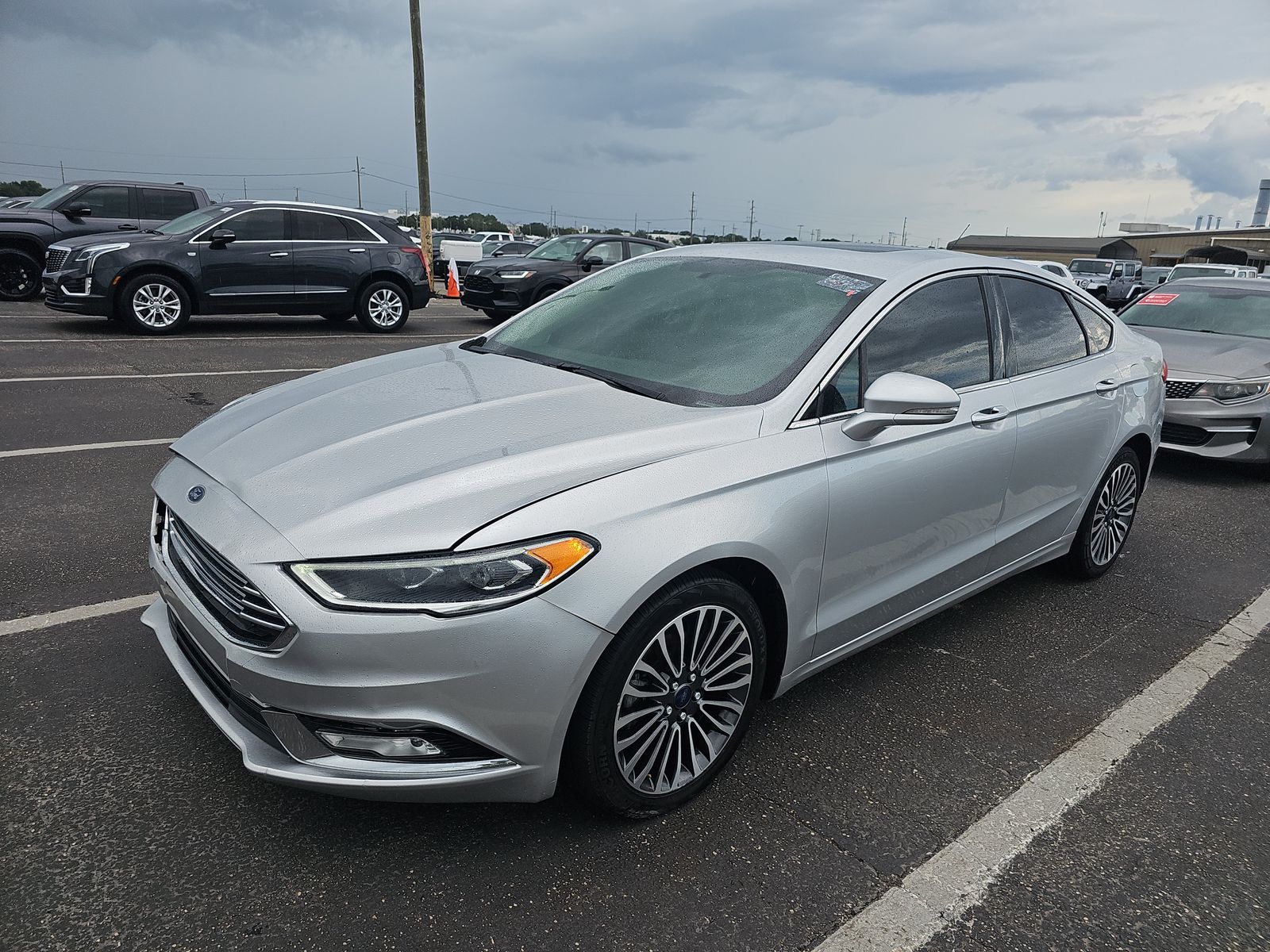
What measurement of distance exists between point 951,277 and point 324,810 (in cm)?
292

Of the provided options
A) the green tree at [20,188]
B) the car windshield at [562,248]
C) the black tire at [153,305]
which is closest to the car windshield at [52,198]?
the black tire at [153,305]

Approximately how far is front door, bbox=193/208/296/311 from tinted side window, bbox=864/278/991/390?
9834 mm

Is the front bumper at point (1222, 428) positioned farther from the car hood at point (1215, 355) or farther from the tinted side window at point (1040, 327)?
the tinted side window at point (1040, 327)

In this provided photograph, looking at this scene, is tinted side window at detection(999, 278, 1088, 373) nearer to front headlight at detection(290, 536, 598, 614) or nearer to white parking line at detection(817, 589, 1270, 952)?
white parking line at detection(817, 589, 1270, 952)

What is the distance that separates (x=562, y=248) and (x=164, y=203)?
6.21m

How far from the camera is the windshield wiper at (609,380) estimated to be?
114 inches

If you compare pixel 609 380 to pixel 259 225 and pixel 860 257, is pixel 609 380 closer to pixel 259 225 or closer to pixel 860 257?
pixel 860 257

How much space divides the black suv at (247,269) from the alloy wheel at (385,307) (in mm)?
11

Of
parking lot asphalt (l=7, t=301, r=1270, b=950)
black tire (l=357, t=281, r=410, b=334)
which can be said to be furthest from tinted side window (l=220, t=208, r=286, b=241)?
parking lot asphalt (l=7, t=301, r=1270, b=950)

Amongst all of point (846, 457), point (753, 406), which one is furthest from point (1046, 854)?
point (753, 406)

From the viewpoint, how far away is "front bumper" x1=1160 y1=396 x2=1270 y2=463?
6.65 meters

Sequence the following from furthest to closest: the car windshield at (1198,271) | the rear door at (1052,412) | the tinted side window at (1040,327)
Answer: the car windshield at (1198,271) → the tinted side window at (1040,327) → the rear door at (1052,412)

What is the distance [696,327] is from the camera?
3.30 metres

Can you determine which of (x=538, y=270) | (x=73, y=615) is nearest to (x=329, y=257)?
(x=538, y=270)
